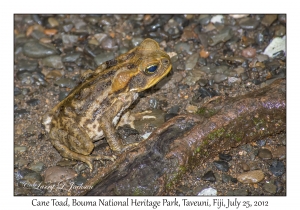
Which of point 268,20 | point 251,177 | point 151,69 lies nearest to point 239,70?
point 268,20

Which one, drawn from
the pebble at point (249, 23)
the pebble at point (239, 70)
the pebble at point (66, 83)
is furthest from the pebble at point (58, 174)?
the pebble at point (249, 23)

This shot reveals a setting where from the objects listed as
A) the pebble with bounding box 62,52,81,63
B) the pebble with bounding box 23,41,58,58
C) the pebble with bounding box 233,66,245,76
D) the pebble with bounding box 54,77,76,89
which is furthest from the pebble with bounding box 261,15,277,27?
the pebble with bounding box 23,41,58,58

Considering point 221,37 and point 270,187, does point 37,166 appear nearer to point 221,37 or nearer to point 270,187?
point 270,187

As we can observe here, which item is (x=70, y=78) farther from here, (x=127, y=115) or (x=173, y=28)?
(x=173, y=28)

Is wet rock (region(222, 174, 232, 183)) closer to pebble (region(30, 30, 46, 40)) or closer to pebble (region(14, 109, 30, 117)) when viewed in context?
pebble (region(14, 109, 30, 117))
